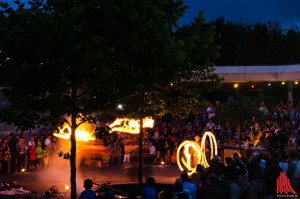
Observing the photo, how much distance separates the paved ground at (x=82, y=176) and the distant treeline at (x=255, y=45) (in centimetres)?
2988

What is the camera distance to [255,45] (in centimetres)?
5347

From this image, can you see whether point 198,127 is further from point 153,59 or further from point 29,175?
point 153,59

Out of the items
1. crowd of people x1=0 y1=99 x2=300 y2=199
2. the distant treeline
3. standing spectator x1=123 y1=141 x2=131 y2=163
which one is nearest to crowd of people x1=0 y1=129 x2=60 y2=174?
crowd of people x1=0 y1=99 x2=300 y2=199

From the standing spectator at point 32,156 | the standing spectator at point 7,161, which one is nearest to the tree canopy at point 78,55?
the standing spectator at point 7,161

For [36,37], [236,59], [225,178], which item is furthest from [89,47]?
[236,59]

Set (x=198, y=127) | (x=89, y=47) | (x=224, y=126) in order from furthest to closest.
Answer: (x=198, y=127), (x=224, y=126), (x=89, y=47)

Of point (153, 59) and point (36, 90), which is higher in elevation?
point (153, 59)

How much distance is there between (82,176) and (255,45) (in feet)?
121

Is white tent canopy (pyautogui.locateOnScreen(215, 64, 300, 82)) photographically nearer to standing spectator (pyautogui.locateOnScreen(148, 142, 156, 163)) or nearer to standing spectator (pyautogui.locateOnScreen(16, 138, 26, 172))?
standing spectator (pyautogui.locateOnScreen(148, 142, 156, 163))

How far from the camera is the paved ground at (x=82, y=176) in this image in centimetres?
1830

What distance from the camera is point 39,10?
396 inches

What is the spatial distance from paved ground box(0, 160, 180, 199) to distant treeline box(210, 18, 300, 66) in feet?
98.0

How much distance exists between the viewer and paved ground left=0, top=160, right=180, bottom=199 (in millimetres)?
18297

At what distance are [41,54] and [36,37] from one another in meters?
0.47
